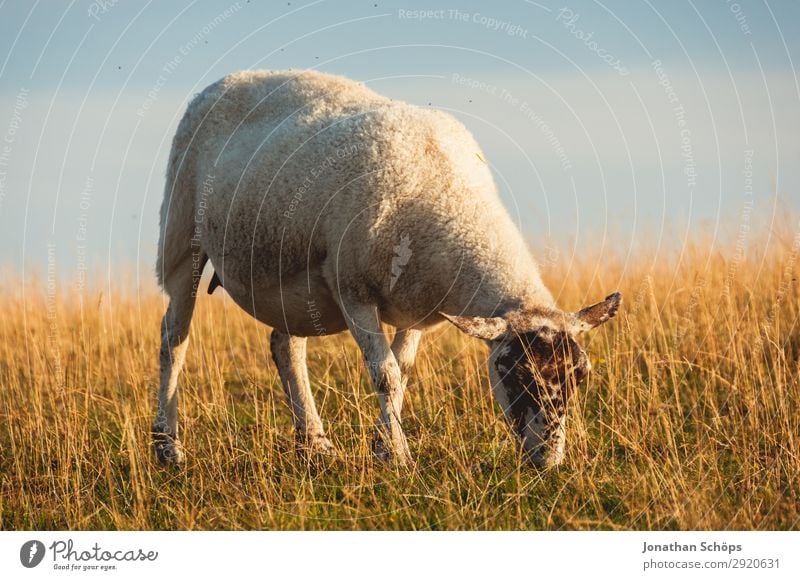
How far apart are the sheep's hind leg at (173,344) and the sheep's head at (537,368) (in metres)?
3.36

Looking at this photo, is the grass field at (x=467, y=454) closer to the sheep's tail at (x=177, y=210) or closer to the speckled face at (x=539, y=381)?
the speckled face at (x=539, y=381)

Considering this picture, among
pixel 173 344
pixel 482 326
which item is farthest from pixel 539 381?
pixel 173 344

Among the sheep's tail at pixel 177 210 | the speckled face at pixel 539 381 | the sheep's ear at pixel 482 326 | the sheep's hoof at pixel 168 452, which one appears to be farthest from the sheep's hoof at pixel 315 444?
the sheep's tail at pixel 177 210

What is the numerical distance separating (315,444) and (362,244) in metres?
1.93

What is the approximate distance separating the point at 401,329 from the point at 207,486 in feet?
6.53

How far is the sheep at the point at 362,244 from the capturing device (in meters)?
6.61

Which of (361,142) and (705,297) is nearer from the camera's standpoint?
(361,142)

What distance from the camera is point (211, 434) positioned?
339 inches

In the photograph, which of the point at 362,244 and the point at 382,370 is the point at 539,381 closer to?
the point at 382,370

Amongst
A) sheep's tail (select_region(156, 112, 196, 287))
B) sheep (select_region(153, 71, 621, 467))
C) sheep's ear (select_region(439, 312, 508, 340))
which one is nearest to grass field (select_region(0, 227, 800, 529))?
sheep (select_region(153, 71, 621, 467))

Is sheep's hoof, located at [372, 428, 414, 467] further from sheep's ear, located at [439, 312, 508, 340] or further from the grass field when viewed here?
sheep's ear, located at [439, 312, 508, 340]
